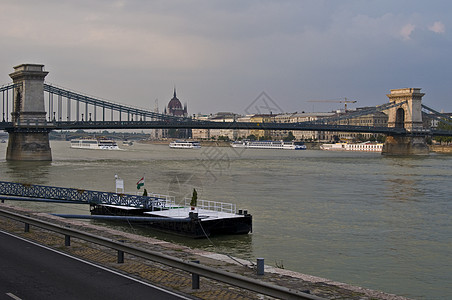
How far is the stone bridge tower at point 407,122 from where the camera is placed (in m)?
118

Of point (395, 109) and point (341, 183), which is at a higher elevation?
point (395, 109)

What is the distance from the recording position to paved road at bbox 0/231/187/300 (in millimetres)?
9453

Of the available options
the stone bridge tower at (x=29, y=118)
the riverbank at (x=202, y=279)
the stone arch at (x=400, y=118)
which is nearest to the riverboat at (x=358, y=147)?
the stone arch at (x=400, y=118)

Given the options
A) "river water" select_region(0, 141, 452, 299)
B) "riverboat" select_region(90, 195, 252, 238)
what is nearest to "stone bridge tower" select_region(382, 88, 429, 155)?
"river water" select_region(0, 141, 452, 299)

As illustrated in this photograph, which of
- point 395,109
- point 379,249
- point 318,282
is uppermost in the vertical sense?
point 395,109

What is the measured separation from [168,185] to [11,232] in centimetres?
3170

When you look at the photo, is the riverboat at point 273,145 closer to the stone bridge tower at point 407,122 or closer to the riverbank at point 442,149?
the riverbank at point 442,149

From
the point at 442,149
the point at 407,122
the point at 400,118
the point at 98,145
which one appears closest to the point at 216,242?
the point at 407,122

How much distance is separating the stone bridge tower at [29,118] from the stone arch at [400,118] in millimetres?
78103

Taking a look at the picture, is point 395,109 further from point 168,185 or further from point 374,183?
point 168,185

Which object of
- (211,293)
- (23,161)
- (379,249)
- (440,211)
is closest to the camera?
(211,293)

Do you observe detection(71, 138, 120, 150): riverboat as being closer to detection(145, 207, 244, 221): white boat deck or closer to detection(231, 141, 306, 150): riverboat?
detection(231, 141, 306, 150): riverboat

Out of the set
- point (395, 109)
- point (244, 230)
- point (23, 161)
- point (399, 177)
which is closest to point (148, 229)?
point (244, 230)

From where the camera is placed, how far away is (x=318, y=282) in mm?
10742
